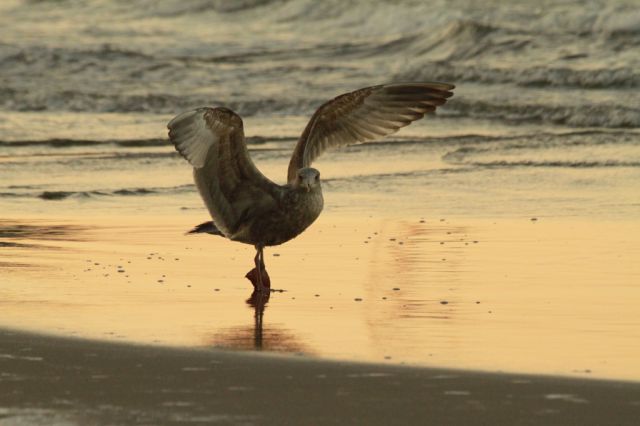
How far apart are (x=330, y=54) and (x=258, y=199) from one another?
1315 centimetres

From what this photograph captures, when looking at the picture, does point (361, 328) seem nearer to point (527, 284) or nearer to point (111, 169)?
point (527, 284)

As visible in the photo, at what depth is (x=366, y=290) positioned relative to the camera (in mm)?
7516

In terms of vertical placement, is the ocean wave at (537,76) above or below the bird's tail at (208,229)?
above

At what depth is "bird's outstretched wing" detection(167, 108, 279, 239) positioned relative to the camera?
7.70 metres

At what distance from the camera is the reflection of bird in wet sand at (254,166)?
773 cm

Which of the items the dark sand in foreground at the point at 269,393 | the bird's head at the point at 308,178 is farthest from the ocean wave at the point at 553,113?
the dark sand in foreground at the point at 269,393

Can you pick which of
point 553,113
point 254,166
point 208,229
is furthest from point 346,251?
point 553,113

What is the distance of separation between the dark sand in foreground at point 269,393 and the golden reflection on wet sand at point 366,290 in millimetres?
258

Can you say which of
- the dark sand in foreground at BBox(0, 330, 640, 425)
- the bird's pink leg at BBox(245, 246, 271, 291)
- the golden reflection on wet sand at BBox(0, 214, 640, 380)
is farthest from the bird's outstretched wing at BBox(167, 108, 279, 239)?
the dark sand in foreground at BBox(0, 330, 640, 425)

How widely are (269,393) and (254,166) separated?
2.92 m

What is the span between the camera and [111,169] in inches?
501

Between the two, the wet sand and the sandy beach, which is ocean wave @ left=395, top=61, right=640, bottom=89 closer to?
the sandy beach

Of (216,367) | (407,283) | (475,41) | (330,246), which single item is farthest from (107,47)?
(216,367)

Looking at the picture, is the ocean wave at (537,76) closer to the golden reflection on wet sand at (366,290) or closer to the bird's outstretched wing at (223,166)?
the golden reflection on wet sand at (366,290)
